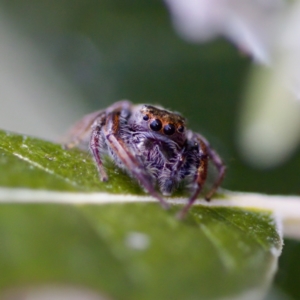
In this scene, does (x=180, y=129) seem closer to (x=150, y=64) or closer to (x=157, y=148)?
(x=157, y=148)

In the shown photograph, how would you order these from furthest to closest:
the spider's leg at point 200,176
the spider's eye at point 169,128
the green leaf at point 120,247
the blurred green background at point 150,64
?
1. the blurred green background at point 150,64
2. the spider's eye at point 169,128
3. the spider's leg at point 200,176
4. the green leaf at point 120,247

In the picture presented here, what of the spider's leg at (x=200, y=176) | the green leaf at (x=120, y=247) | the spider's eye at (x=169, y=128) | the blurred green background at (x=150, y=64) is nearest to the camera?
the green leaf at (x=120, y=247)

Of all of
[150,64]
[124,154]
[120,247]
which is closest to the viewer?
[120,247]

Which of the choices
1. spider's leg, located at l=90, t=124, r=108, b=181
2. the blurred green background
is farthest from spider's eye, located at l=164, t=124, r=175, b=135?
the blurred green background

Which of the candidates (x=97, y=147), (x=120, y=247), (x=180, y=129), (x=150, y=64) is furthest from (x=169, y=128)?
(x=150, y=64)

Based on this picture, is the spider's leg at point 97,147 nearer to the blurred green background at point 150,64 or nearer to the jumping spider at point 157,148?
the jumping spider at point 157,148

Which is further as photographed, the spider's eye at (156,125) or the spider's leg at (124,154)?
A: the spider's eye at (156,125)

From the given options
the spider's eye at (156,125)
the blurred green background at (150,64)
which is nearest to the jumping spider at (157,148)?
the spider's eye at (156,125)

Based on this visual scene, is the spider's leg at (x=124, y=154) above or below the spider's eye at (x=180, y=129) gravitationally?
below
